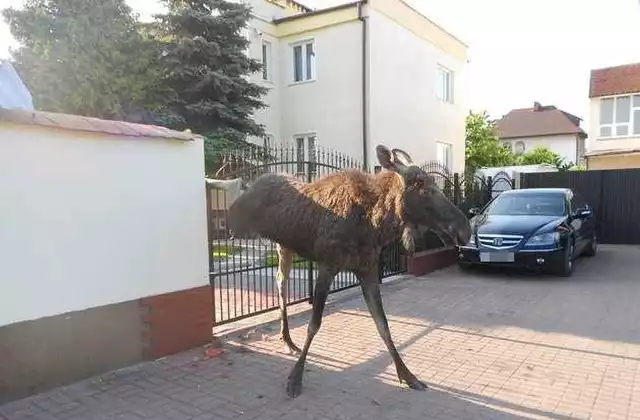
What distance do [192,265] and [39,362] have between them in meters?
1.71

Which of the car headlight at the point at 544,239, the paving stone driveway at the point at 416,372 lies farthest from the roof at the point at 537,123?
the paving stone driveway at the point at 416,372

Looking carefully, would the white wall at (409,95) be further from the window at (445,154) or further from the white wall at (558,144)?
the white wall at (558,144)

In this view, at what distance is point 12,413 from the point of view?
12.5 feet

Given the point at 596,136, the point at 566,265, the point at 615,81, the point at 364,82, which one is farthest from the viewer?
the point at 596,136

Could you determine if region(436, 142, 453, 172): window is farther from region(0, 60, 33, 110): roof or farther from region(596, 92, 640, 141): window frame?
region(0, 60, 33, 110): roof

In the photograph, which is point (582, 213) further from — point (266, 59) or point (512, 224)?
point (266, 59)

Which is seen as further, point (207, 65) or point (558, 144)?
point (558, 144)

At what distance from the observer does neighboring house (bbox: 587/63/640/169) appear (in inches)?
1061

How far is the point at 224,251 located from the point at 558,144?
51.0 m

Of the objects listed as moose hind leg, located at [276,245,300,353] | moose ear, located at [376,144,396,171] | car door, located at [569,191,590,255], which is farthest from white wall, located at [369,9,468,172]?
moose ear, located at [376,144,396,171]

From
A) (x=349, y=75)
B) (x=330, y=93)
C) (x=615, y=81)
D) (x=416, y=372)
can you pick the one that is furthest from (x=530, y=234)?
(x=615, y=81)

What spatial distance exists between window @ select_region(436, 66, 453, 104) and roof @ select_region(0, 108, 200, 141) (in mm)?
18666

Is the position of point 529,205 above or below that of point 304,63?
below

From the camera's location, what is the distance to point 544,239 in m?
9.32
